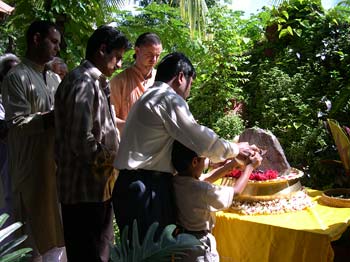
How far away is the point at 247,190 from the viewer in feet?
9.03

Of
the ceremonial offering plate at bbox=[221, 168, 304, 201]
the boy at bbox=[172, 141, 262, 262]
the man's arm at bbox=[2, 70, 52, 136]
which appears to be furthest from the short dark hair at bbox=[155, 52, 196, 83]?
the ceremonial offering plate at bbox=[221, 168, 304, 201]

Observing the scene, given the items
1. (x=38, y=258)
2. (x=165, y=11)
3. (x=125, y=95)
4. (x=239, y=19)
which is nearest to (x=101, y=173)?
(x=38, y=258)

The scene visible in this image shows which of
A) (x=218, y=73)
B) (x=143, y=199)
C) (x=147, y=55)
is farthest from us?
(x=218, y=73)

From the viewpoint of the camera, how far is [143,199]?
2047 mm

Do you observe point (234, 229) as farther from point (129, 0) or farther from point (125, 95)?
point (129, 0)

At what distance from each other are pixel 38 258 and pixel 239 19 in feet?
21.2

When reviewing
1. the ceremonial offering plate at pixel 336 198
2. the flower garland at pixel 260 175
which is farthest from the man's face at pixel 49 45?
the ceremonial offering plate at pixel 336 198

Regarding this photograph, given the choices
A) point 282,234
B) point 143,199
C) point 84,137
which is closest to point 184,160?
point 143,199

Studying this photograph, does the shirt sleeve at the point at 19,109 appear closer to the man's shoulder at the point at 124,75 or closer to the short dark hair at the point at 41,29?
the short dark hair at the point at 41,29

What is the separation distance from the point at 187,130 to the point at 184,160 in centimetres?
16

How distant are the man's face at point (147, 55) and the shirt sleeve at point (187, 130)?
1.30 meters

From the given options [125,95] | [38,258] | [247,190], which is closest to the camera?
[38,258]

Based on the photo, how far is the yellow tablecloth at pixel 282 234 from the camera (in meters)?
2.36

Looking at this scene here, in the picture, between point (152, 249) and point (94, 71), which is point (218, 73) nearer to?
point (94, 71)
